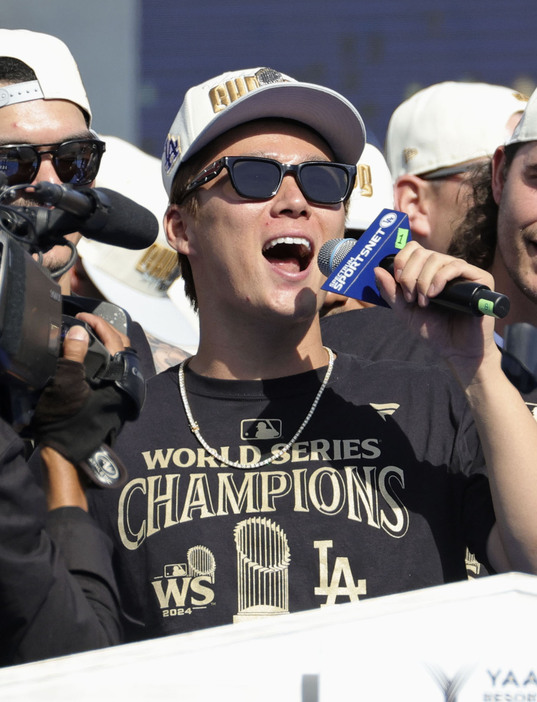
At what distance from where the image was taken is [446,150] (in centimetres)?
381

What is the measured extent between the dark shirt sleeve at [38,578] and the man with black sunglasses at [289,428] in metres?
0.26

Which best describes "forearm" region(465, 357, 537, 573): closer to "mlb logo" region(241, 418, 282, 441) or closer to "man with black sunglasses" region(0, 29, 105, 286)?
"mlb logo" region(241, 418, 282, 441)

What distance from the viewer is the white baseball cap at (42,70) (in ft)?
10.1

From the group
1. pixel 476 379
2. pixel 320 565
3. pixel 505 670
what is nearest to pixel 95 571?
pixel 320 565

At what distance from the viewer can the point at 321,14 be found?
468 inches

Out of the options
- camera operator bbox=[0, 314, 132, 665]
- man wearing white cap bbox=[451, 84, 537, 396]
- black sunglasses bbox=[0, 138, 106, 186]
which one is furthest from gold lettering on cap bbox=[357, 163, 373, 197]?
camera operator bbox=[0, 314, 132, 665]

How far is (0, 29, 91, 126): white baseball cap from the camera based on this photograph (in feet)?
10.1

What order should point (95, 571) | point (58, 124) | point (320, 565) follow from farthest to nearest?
1. point (58, 124)
2. point (320, 565)
3. point (95, 571)

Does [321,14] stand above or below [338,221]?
above

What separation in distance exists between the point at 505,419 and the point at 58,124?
1.52m

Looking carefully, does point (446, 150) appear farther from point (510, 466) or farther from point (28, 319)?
point (28, 319)

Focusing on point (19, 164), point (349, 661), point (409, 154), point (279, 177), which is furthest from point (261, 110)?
point (349, 661)

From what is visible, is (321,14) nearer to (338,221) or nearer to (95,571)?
(338,221)

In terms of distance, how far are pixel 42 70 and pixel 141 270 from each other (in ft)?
3.51
